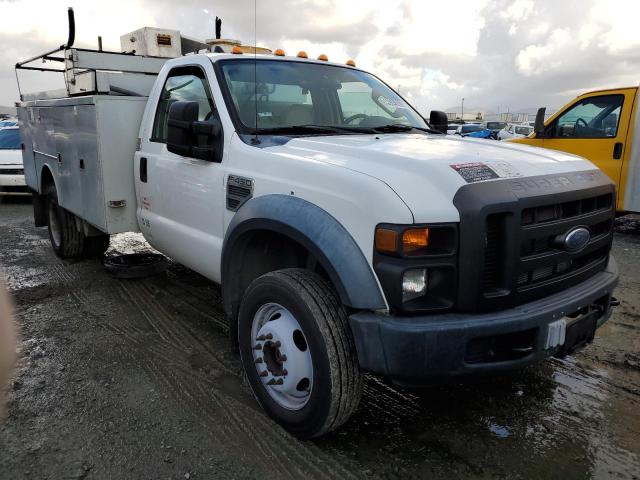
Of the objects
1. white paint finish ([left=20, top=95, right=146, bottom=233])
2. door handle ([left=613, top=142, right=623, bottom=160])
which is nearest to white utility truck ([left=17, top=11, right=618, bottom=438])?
white paint finish ([left=20, top=95, right=146, bottom=233])

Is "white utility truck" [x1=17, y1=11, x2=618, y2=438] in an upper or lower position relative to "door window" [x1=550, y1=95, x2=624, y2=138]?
lower

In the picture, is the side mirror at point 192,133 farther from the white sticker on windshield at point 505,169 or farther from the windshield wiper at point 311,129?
the white sticker on windshield at point 505,169

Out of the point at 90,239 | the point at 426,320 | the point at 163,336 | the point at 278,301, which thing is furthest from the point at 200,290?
the point at 426,320

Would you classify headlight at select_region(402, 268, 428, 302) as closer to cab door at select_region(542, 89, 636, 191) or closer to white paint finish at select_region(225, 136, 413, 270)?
white paint finish at select_region(225, 136, 413, 270)

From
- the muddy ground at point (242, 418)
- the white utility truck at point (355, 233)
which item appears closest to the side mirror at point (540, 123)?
the muddy ground at point (242, 418)

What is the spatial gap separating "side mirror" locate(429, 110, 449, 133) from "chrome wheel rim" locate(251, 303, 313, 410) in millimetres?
2493

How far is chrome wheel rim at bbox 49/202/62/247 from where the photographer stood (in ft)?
20.2

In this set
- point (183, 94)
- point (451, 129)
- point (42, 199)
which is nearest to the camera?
point (183, 94)

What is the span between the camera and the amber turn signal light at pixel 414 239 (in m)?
2.20

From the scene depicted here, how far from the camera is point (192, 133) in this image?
3.26 metres

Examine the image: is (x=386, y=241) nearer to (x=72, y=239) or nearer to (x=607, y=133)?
(x=72, y=239)

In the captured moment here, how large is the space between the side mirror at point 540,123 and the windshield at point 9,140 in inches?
389

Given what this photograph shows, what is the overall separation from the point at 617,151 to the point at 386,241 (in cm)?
625

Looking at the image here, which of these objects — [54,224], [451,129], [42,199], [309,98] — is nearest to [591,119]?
[309,98]
